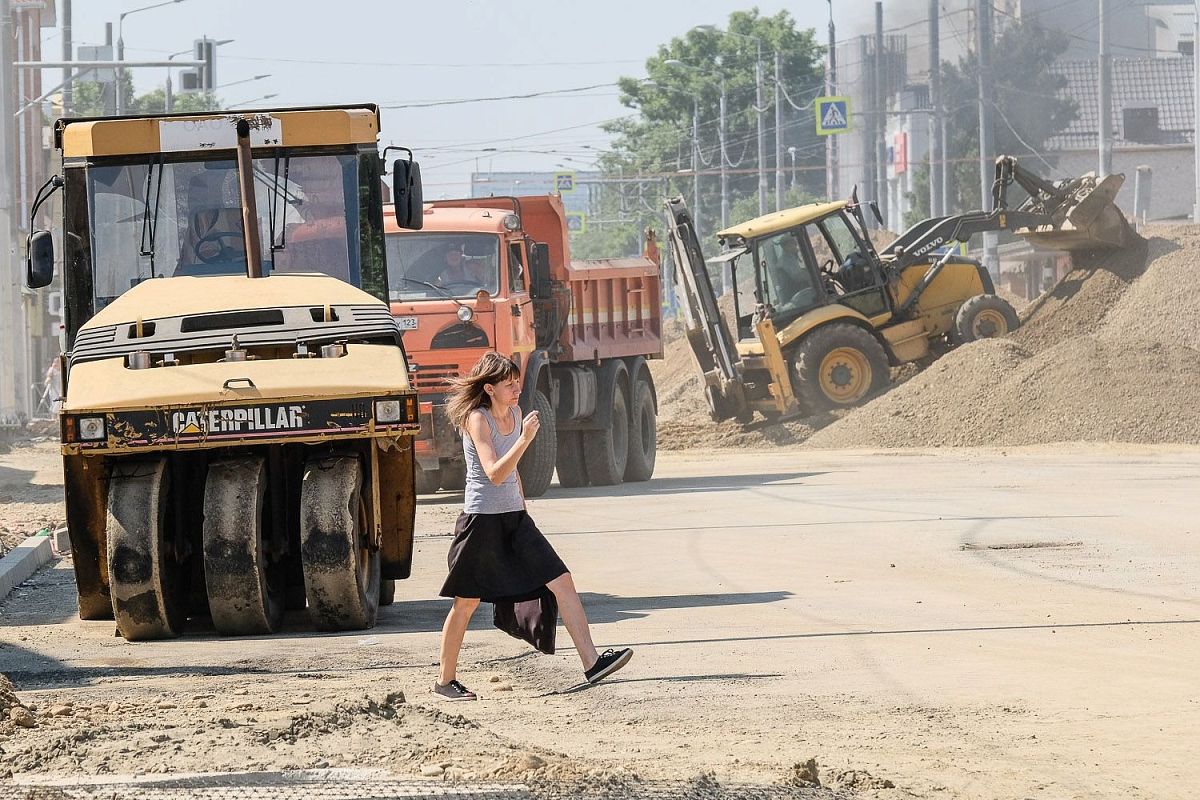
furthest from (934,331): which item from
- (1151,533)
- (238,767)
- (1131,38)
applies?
(1131,38)

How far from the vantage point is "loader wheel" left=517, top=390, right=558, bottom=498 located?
21172mm

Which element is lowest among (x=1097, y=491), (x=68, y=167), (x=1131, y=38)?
(x=1097, y=491)

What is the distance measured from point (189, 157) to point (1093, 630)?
257 inches

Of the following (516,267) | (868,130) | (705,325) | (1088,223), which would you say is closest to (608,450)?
(516,267)

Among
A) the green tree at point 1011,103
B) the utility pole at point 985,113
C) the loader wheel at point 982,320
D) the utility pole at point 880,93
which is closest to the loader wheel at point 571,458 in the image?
the loader wheel at point 982,320

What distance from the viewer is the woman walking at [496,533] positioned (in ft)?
29.5

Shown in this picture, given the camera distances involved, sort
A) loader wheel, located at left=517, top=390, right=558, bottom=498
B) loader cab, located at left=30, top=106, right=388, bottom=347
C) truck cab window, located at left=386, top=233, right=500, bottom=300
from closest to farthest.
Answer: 1. loader cab, located at left=30, top=106, right=388, bottom=347
2. truck cab window, located at left=386, top=233, right=500, bottom=300
3. loader wheel, located at left=517, top=390, right=558, bottom=498

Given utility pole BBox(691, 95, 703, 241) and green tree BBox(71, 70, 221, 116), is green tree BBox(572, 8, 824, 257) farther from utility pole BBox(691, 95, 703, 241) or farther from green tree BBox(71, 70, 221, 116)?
green tree BBox(71, 70, 221, 116)

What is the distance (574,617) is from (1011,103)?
7646 cm

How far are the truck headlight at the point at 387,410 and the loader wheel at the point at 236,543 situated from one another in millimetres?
810

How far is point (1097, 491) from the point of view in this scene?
20.2 meters

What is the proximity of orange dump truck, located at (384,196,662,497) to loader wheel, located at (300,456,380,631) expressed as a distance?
7025 mm

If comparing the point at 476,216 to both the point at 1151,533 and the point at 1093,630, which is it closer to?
the point at 1151,533

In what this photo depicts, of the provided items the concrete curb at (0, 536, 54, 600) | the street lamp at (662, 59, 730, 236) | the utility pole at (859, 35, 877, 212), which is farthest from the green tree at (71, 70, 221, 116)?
the concrete curb at (0, 536, 54, 600)
